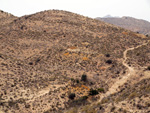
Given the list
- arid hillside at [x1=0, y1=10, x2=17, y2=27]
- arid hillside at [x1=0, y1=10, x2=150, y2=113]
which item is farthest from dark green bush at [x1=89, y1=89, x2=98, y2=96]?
arid hillside at [x1=0, y1=10, x2=17, y2=27]

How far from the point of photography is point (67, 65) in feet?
148

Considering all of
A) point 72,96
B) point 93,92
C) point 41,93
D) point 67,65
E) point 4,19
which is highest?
point 4,19

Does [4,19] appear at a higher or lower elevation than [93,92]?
higher

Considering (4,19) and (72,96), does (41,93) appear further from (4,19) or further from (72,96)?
(4,19)

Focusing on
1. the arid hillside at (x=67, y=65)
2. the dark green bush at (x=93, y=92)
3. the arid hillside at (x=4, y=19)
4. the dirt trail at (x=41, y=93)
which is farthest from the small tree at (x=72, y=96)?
the arid hillside at (x=4, y=19)

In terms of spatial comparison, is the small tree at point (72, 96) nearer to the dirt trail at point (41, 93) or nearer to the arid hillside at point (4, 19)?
the dirt trail at point (41, 93)

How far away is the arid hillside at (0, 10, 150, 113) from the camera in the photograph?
27.2 m

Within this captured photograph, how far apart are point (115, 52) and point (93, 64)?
10.1m

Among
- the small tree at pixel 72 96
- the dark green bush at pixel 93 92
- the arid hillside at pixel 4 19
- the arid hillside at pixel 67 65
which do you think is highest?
the arid hillside at pixel 4 19

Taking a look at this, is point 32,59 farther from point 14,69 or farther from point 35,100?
point 35,100

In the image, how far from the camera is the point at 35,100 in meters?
28.2

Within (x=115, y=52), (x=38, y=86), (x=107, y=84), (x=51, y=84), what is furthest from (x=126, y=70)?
(x=38, y=86)

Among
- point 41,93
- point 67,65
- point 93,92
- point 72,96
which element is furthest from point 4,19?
point 93,92

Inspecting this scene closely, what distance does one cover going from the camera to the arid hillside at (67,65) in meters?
27.2
